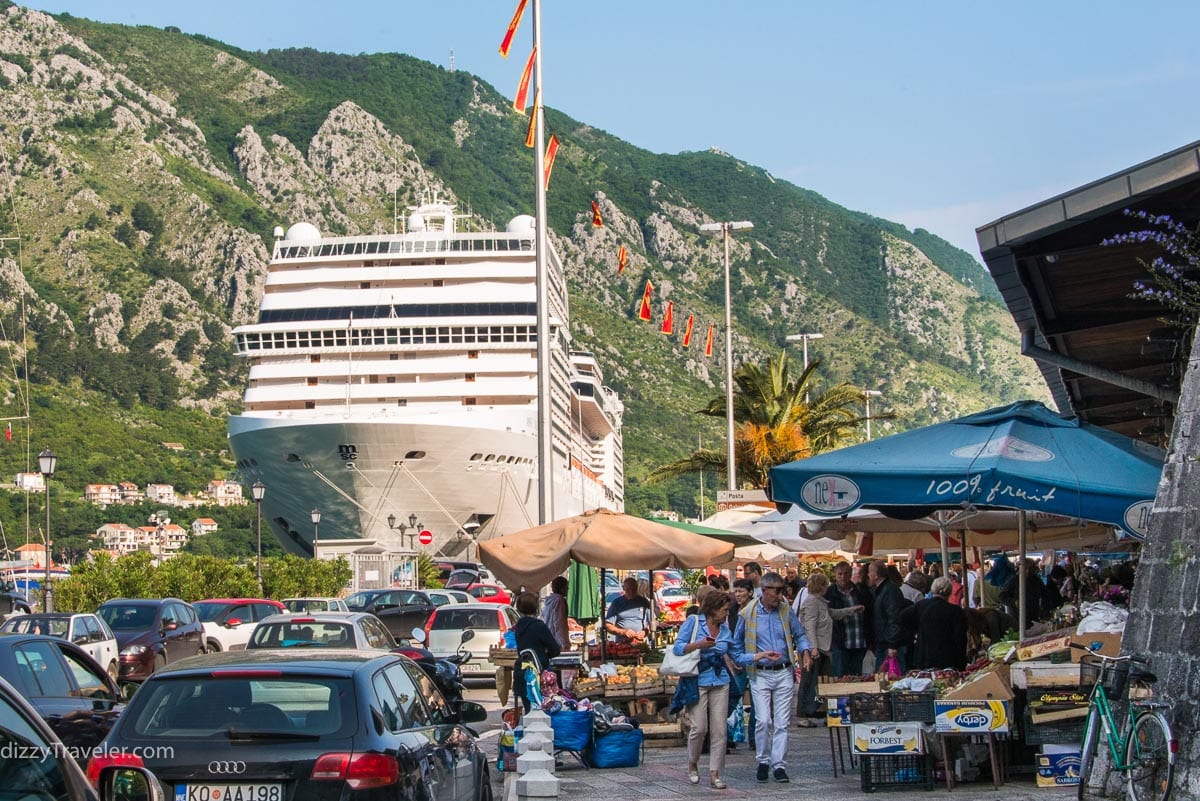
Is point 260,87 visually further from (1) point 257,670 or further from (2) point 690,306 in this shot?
(1) point 257,670

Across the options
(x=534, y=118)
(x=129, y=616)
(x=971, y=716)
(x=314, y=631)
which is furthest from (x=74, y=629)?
(x=971, y=716)

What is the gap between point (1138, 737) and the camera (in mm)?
7855

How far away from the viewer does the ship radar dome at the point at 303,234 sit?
6969cm

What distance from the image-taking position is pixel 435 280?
67.9m

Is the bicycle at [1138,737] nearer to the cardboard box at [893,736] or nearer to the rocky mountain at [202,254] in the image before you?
the cardboard box at [893,736]

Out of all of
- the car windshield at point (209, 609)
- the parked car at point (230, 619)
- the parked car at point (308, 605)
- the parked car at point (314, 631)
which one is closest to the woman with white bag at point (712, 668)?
the parked car at point (314, 631)

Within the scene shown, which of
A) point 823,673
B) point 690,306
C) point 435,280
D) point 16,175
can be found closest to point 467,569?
point 435,280

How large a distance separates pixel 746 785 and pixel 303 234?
206 feet

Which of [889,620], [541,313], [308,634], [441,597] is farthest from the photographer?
[441,597]

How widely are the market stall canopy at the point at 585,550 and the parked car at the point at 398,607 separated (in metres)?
12.3

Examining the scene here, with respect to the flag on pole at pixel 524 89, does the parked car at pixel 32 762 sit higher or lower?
lower

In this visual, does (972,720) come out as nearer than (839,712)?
Yes

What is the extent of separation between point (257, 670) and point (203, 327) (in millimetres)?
137715

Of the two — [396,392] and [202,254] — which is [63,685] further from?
[202,254]
